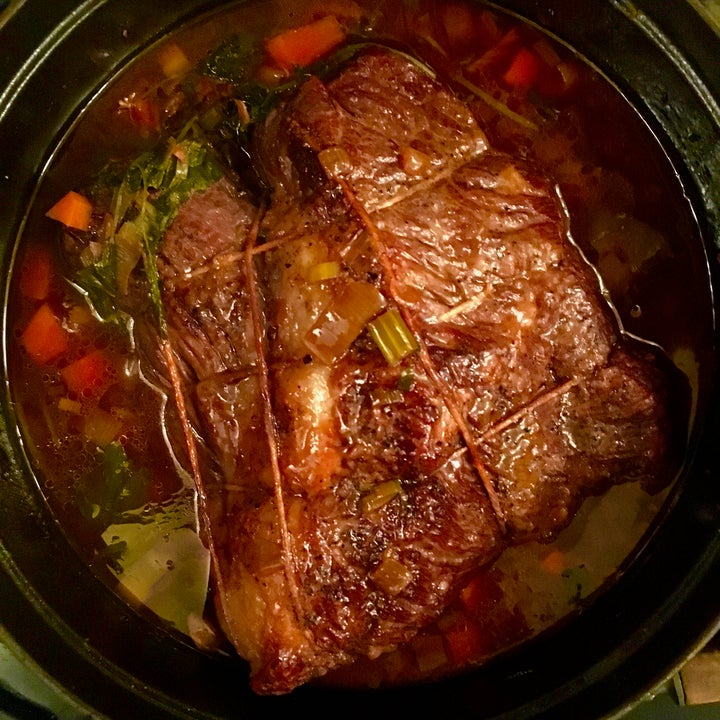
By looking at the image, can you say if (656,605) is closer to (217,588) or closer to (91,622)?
(217,588)

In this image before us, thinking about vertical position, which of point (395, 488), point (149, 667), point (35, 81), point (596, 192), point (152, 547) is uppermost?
point (596, 192)

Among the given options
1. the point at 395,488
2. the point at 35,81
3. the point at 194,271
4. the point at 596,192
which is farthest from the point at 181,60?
the point at 395,488

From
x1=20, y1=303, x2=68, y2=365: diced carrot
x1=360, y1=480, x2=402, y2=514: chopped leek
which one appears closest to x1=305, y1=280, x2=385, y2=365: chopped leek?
x1=360, y1=480, x2=402, y2=514: chopped leek

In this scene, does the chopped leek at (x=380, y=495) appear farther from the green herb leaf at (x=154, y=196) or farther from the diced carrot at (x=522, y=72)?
the diced carrot at (x=522, y=72)

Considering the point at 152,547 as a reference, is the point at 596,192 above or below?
above

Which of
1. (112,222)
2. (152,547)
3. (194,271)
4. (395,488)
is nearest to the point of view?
(395,488)

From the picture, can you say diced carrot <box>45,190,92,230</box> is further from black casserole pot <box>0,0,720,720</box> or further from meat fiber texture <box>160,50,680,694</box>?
meat fiber texture <box>160,50,680,694</box>

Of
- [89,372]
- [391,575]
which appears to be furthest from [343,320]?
[89,372]
